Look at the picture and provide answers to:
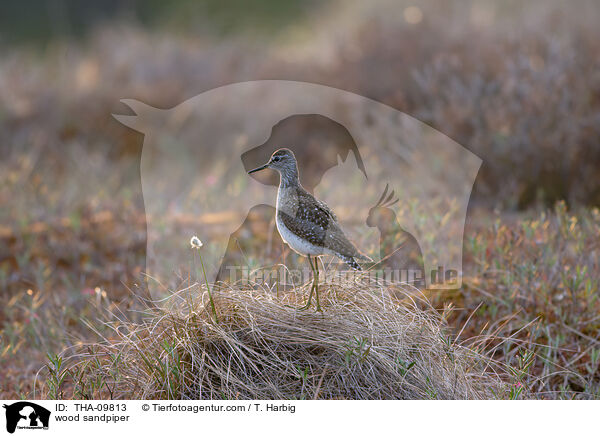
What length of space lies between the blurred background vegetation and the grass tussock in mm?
723

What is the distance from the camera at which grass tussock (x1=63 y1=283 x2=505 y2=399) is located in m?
3.19

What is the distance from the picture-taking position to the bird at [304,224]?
132 inches

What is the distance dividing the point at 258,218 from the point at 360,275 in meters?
2.49

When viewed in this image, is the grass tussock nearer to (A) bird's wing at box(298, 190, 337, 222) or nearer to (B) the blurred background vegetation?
(A) bird's wing at box(298, 190, 337, 222)

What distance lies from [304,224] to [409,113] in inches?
164

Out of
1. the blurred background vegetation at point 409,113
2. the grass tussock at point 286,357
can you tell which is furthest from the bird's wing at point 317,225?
the blurred background vegetation at point 409,113

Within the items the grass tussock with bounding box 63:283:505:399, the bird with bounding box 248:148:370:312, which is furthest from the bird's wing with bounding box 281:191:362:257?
the grass tussock with bounding box 63:283:505:399

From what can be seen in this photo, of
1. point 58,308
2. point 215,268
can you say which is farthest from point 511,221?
point 58,308

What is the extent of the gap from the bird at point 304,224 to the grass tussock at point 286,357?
19 cm

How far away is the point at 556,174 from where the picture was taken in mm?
6219

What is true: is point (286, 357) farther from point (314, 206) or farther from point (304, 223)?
point (314, 206)

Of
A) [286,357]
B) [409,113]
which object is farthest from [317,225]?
[409,113]

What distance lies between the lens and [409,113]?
285 inches

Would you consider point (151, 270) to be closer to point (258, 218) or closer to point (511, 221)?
point (258, 218)
